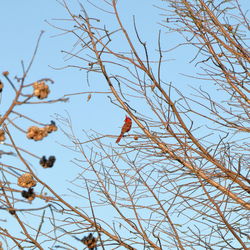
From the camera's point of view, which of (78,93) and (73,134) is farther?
(73,134)

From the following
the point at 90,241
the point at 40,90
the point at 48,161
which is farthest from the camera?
the point at 90,241

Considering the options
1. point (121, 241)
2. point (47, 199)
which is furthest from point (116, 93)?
point (47, 199)

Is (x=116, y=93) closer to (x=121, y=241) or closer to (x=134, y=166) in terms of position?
(x=134, y=166)

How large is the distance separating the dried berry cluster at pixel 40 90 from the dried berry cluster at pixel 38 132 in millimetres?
146

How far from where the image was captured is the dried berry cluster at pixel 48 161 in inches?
66.4

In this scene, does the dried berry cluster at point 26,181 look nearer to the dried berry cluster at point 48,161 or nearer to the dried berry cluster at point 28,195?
the dried berry cluster at point 28,195

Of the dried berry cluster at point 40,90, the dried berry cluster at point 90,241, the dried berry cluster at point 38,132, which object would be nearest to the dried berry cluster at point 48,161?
the dried berry cluster at point 38,132

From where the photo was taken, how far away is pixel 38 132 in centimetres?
164

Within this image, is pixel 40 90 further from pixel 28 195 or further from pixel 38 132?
pixel 28 195

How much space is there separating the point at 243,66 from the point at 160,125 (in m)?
1.17

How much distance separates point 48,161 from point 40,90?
0.29 m

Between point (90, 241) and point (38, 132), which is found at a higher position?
point (38, 132)

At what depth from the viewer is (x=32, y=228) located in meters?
2.64

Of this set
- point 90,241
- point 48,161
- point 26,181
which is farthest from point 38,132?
point 90,241
